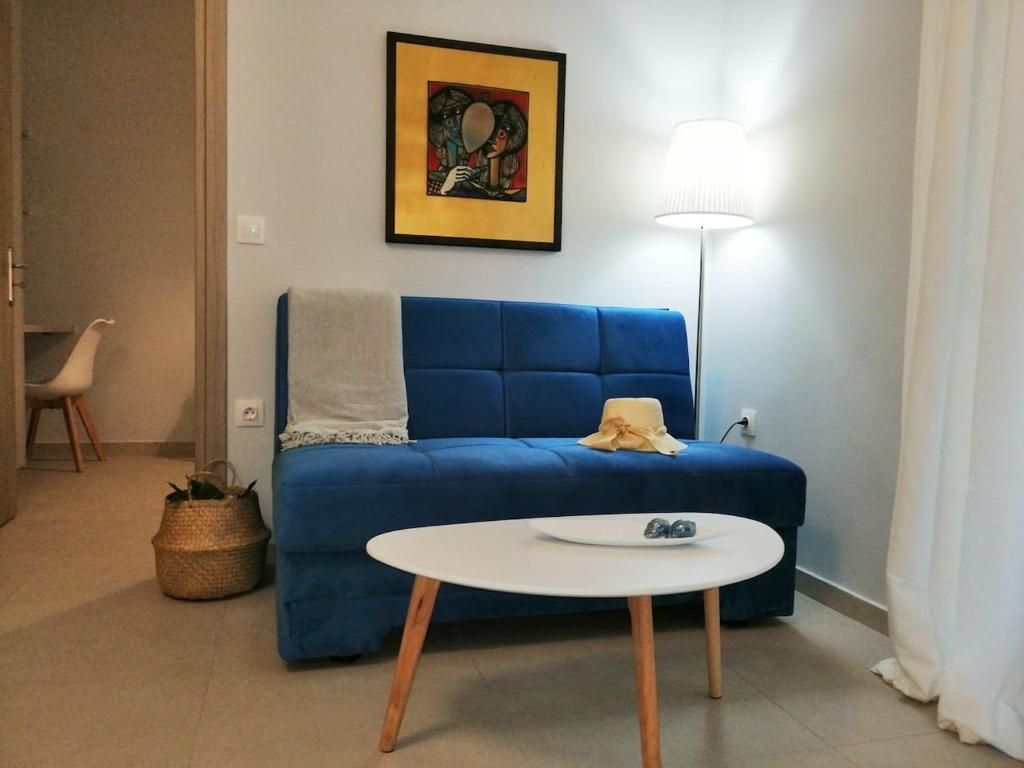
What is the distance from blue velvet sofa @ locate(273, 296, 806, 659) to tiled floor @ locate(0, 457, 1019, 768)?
0.43 feet

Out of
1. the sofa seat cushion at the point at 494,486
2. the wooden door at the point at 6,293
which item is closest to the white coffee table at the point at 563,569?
the sofa seat cushion at the point at 494,486

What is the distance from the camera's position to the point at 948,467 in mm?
1821

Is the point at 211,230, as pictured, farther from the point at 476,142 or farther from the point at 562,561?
the point at 562,561

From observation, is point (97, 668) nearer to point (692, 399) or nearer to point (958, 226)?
point (692, 399)

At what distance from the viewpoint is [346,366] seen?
248cm

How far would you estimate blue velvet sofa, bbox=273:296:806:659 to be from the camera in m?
1.90

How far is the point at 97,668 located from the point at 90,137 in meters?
4.07

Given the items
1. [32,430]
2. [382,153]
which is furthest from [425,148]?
[32,430]

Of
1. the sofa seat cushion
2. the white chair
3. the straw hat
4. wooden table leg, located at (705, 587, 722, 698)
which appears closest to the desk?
the white chair

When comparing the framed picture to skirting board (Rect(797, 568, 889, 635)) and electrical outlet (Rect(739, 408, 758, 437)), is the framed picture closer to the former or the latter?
electrical outlet (Rect(739, 408, 758, 437))

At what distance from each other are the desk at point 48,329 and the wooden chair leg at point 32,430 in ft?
1.46

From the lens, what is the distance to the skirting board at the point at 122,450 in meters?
4.84

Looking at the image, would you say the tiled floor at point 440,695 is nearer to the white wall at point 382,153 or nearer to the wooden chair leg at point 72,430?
the white wall at point 382,153

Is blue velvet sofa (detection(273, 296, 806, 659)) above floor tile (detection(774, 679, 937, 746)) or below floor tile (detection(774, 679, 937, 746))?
above
